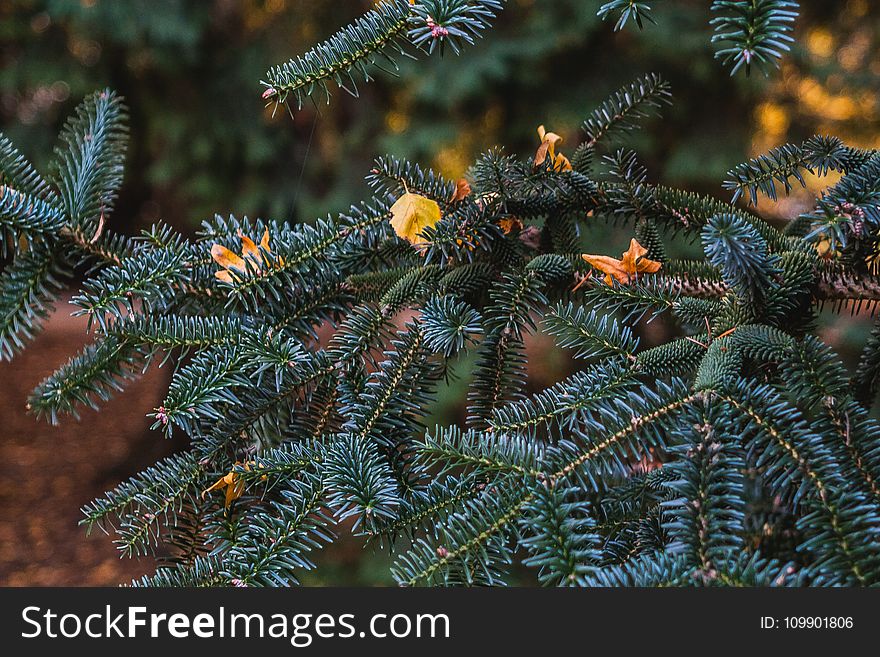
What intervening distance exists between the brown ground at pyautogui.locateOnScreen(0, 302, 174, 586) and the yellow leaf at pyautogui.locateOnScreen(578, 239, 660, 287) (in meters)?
2.06

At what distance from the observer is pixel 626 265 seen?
0.54 metres

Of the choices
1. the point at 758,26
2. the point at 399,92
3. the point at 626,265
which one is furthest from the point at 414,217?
the point at 399,92

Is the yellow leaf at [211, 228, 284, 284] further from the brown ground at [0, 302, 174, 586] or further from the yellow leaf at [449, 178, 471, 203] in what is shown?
the brown ground at [0, 302, 174, 586]

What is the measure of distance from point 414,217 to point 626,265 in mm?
172

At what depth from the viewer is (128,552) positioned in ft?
1.56

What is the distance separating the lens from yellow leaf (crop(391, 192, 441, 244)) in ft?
1.82

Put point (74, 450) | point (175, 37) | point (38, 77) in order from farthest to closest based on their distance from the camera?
point (74, 450) → point (38, 77) → point (175, 37)

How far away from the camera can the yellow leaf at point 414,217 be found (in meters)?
0.55

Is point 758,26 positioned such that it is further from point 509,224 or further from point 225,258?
point 225,258

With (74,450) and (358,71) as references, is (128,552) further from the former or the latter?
(74,450)

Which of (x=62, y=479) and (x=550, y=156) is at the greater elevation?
Answer: (x=62, y=479)

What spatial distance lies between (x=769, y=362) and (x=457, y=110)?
86.0 inches

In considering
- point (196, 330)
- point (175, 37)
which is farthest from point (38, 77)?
point (196, 330)

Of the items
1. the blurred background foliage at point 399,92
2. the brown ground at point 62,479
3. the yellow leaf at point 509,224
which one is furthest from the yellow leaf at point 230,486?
the brown ground at point 62,479
